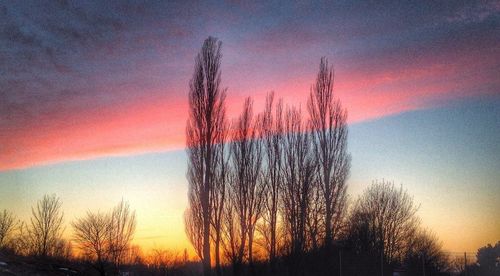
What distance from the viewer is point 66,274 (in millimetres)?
19531

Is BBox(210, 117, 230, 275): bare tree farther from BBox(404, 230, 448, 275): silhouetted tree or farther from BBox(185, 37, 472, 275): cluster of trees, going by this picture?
BBox(404, 230, 448, 275): silhouetted tree

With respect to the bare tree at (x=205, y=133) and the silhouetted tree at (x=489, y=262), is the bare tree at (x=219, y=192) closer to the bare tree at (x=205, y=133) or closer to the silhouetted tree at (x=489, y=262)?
the bare tree at (x=205, y=133)

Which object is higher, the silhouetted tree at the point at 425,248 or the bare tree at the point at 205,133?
the bare tree at the point at 205,133

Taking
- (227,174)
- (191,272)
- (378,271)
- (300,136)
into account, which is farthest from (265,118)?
(191,272)

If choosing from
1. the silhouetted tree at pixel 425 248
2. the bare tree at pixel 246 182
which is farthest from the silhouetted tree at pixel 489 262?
the bare tree at pixel 246 182

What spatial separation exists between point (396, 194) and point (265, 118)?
59.4ft

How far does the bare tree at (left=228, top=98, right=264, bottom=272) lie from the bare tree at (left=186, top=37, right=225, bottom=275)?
136 centimetres

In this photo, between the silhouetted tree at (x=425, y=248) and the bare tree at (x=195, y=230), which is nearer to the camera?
the bare tree at (x=195, y=230)

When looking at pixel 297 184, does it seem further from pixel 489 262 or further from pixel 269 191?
pixel 489 262

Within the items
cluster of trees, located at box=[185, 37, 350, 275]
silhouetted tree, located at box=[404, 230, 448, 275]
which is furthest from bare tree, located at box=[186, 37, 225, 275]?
silhouetted tree, located at box=[404, 230, 448, 275]

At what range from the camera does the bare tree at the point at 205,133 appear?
83.5ft

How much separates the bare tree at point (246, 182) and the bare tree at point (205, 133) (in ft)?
4.45

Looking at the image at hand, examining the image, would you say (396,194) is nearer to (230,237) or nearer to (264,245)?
(264,245)

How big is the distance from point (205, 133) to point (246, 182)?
3438mm
